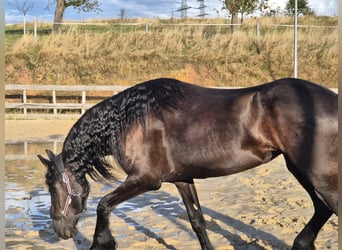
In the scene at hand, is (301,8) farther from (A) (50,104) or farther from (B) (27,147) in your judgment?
(B) (27,147)

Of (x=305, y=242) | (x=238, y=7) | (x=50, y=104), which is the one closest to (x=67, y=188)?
(x=305, y=242)

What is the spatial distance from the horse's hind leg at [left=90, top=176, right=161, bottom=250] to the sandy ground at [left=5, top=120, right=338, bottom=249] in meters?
0.86

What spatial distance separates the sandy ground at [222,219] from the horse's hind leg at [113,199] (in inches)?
34.0

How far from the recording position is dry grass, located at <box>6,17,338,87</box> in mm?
26297

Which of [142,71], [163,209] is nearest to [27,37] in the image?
[142,71]

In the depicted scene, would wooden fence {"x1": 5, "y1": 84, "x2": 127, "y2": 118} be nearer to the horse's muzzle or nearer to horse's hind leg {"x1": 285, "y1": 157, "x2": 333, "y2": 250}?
the horse's muzzle

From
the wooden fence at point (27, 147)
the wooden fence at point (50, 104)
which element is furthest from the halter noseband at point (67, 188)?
the wooden fence at point (50, 104)

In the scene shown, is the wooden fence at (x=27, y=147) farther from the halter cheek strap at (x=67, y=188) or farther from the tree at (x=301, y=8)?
the tree at (x=301, y=8)

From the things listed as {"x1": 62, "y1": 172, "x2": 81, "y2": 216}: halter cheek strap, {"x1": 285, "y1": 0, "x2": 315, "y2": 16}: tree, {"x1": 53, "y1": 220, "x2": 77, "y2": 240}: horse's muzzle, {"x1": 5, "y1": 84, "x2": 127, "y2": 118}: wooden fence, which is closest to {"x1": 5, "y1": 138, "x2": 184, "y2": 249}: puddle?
{"x1": 53, "y1": 220, "x2": 77, "y2": 240}: horse's muzzle

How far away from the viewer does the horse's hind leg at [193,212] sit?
207 inches

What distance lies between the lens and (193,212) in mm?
5258

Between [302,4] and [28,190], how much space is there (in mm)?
37596

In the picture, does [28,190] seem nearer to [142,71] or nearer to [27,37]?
[142,71]

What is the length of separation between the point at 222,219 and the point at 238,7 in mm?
27784
